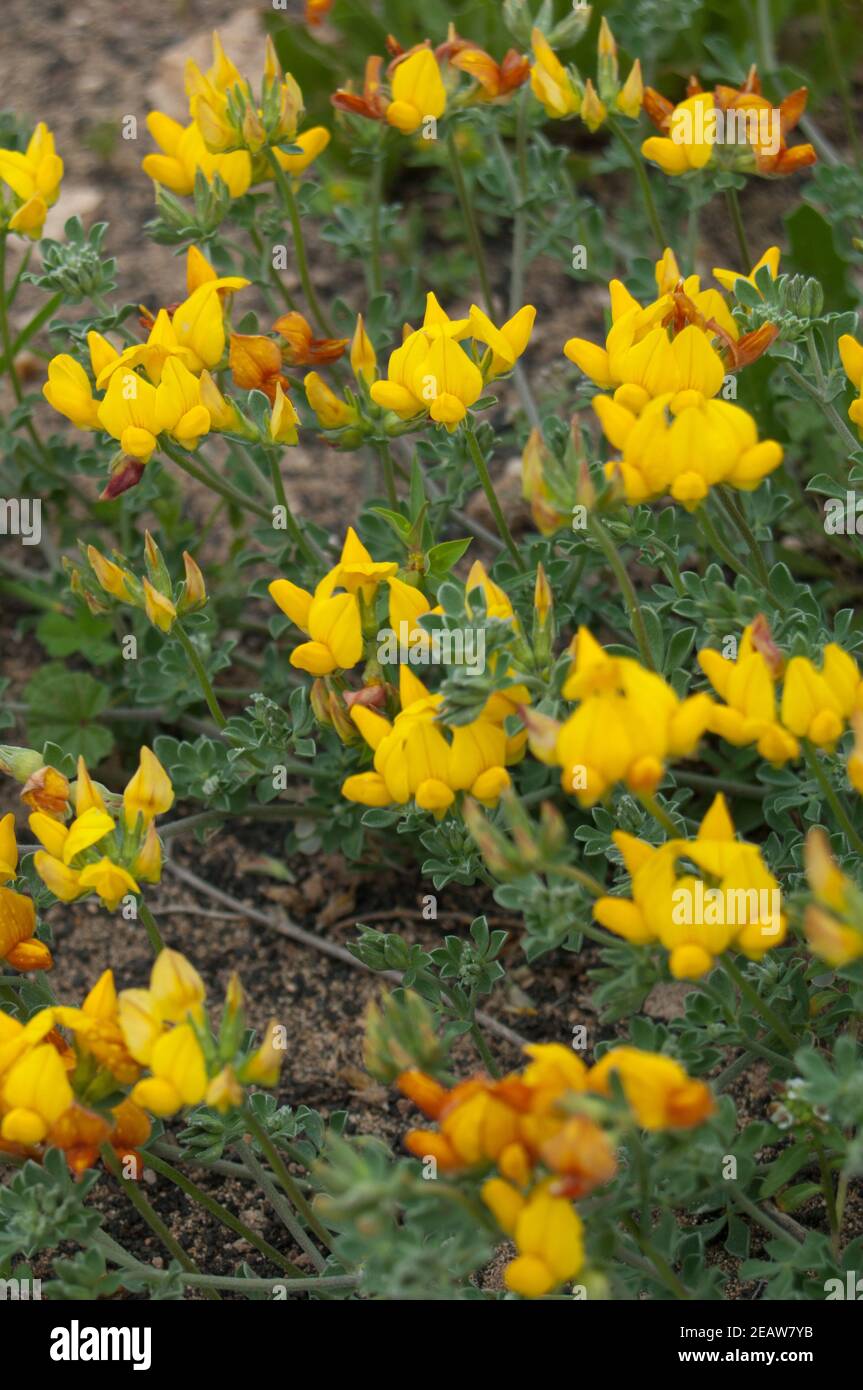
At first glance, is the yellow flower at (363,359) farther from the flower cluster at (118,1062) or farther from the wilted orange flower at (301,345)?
the flower cluster at (118,1062)

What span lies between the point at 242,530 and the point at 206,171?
1.26 meters

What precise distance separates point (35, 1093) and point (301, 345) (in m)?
1.76

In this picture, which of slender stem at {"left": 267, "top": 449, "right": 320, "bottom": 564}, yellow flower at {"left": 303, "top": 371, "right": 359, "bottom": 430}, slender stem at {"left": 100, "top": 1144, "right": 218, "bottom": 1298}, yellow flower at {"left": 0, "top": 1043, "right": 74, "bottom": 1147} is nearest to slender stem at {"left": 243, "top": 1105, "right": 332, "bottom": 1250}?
slender stem at {"left": 100, "top": 1144, "right": 218, "bottom": 1298}

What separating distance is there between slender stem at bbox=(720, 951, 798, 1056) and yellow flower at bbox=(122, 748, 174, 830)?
100 cm

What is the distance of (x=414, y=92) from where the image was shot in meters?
3.50

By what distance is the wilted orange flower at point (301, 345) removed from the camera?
3334 mm

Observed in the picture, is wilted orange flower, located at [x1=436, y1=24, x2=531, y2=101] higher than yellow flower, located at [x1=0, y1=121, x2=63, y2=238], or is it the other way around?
wilted orange flower, located at [x1=436, y1=24, x2=531, y2=101]

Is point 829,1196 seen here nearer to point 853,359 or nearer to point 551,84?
point 853,359

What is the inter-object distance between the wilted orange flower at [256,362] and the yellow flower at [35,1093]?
147cm

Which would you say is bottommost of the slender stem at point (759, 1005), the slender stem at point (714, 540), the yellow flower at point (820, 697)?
the slender stem at point (759, 1005)

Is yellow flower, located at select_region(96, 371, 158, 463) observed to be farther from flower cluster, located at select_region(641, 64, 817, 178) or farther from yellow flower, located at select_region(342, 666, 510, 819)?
flower cluster, located at select_region(641, 64, 817, 178)

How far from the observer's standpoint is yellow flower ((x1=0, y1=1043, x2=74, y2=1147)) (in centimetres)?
224

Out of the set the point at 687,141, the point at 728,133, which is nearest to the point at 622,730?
the point at 687,141

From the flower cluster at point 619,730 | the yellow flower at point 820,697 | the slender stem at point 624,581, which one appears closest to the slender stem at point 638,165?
the slender stem at point 624,581
